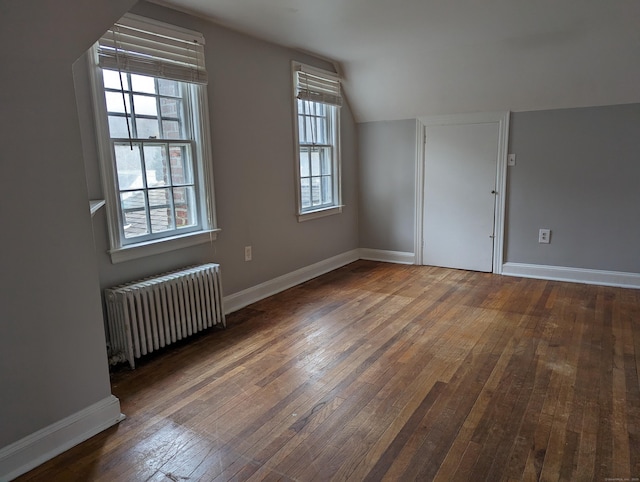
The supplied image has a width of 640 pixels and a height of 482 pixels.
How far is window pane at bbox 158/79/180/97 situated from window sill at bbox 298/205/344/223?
69.7 inches

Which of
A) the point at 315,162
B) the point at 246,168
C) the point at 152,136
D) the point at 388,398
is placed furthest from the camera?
the point at 315,162

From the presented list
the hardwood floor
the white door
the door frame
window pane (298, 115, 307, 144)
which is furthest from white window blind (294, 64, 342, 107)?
the hardwood floor

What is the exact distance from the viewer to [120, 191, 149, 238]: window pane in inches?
115

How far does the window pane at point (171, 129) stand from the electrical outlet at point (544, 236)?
3.71 m

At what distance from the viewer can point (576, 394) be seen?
2400mm

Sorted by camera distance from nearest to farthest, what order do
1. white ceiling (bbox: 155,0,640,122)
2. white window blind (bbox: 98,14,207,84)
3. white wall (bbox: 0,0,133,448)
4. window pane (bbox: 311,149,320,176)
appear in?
white wall (bbox: 0,0,133,448)
white window blind (bbox: 98,14,207,84)
white ceiling (bbox: 155,0,640,122)
window pane (bbox: 311,149,320,176)

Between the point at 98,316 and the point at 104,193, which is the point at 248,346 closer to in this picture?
the point at 98,316

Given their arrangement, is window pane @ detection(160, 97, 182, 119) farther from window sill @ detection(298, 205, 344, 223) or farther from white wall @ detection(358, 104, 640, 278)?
white wall @ detection(358, 104, 640, 278)

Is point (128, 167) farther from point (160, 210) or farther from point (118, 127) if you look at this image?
point (160, 210)

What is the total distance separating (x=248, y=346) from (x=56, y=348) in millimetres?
1346

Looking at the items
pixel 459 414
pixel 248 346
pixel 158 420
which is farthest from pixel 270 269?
pixel 459 414

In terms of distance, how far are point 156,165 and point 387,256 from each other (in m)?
3.27

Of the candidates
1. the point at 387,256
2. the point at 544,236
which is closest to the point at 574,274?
the point at 544,236

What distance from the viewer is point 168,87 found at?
10.4 feet
